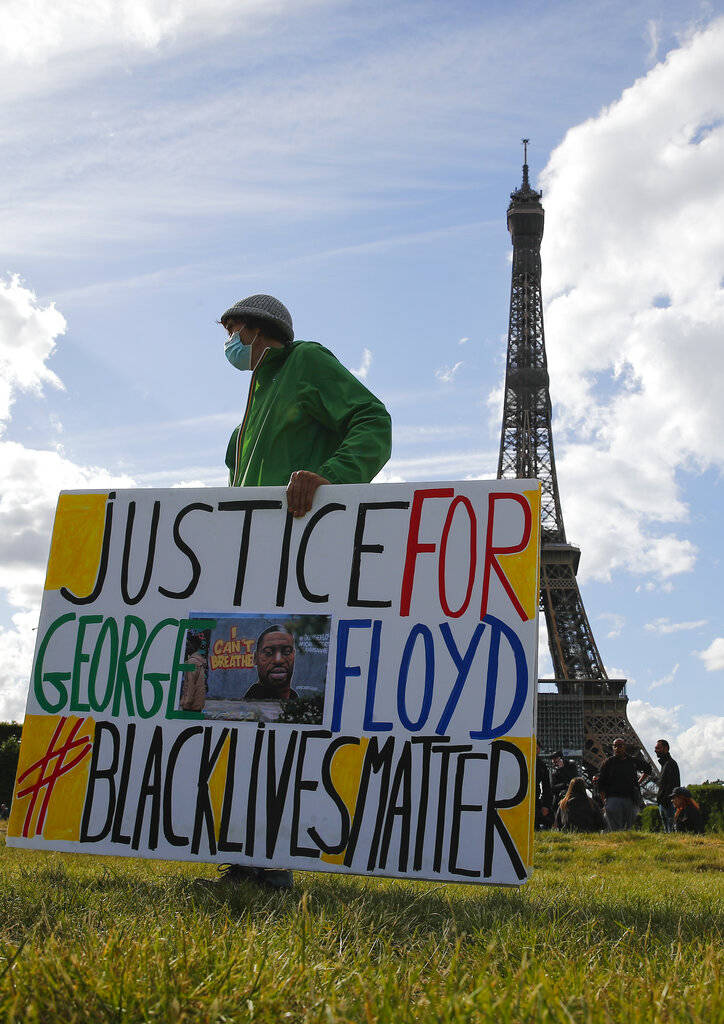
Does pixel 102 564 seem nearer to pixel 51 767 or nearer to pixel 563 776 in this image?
pixel 51 767

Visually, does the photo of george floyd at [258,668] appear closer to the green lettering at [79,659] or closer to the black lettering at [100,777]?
the black lettering at [100,777]

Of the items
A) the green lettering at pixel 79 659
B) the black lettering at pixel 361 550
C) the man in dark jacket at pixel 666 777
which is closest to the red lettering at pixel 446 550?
the black lettering at pixel 361 550

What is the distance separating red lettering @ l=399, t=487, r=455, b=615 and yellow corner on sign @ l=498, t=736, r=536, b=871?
586mm

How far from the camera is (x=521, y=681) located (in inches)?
112

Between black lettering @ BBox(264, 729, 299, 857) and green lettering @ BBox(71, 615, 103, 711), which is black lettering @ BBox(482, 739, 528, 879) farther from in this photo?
green lettering @ BBox(71, 615, 103, 711)

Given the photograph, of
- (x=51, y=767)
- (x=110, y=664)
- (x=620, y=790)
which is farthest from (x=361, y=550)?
(x=620, y=790)

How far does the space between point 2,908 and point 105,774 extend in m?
0.78

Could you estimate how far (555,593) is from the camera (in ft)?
142

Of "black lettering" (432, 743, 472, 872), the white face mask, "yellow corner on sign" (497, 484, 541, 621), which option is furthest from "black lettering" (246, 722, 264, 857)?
the white face mask

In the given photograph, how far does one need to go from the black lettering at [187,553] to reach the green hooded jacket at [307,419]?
18.9 inches

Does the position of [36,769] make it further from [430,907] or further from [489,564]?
[489,564]

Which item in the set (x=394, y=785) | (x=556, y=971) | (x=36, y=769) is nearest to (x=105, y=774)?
(x=36, y=769)

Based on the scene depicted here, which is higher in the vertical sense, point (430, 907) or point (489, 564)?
point (489, 564)

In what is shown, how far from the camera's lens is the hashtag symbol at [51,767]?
10.7 feet
